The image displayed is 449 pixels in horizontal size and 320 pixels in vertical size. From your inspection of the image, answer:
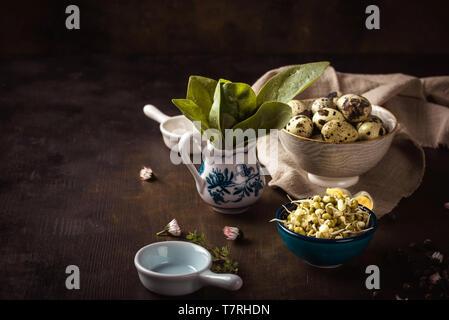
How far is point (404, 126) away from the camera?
1.48 metres

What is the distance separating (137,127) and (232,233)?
2.14 ft

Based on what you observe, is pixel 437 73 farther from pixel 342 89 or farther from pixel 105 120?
pixel 105 120

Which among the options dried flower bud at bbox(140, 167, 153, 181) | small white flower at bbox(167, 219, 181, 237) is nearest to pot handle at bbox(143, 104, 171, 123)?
dried flower bud at bbox(140, 167, 153, 181)

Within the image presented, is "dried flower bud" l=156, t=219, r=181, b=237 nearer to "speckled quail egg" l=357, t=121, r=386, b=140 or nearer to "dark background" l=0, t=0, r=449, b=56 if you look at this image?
"speckled quail egg" l=357, t=121, r=386, b=140

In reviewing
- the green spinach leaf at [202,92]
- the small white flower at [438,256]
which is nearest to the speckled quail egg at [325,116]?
the green spinach leaf at [202,92]

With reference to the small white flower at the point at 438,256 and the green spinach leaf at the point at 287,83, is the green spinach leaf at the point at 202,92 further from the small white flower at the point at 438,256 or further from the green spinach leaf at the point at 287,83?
the small white flower at the point at 438,256

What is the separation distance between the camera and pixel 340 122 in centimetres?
117

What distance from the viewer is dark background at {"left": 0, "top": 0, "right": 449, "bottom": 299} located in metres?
0.97

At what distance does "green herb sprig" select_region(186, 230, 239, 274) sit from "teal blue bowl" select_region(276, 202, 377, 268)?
0.11 m

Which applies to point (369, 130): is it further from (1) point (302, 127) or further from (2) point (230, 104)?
(2) point (230, 104)

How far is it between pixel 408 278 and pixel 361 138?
0.35 metres

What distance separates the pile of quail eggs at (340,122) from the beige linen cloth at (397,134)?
12 cm

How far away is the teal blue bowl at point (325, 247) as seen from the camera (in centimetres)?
91

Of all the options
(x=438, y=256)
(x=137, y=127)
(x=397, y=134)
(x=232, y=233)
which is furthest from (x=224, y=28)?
(x=438, y=256)
